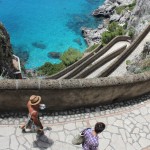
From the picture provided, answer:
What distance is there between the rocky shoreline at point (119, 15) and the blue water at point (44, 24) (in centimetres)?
135

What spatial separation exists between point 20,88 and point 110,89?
3386mm

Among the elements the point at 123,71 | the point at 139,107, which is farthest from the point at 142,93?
the point at 123,71

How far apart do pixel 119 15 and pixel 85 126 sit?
44.4m

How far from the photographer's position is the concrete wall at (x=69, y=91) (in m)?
11.8

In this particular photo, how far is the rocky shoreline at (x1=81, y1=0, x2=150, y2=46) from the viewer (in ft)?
134

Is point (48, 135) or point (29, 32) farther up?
point (29, 32)

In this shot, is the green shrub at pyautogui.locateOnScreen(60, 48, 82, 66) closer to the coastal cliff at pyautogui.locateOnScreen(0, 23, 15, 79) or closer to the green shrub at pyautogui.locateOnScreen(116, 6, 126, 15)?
the green shrub at pyautogui.locateOnScreen(116, 6, 126, 15)

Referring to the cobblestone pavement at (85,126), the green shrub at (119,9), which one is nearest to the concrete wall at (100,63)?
the cobblestone pavement at (85,126)

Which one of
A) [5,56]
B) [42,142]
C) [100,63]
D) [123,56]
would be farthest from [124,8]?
[42,142]

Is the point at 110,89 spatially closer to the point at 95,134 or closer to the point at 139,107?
the point at 139,107

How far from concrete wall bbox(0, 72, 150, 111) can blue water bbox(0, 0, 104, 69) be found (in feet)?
118

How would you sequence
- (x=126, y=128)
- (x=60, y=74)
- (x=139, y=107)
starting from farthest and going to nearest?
(x=60, y=74), (x=139, y=107), (x=126, y=128)

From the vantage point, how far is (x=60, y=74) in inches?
1298

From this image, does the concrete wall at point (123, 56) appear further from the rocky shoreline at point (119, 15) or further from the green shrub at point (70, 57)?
the green shrub at point (70, 57)
